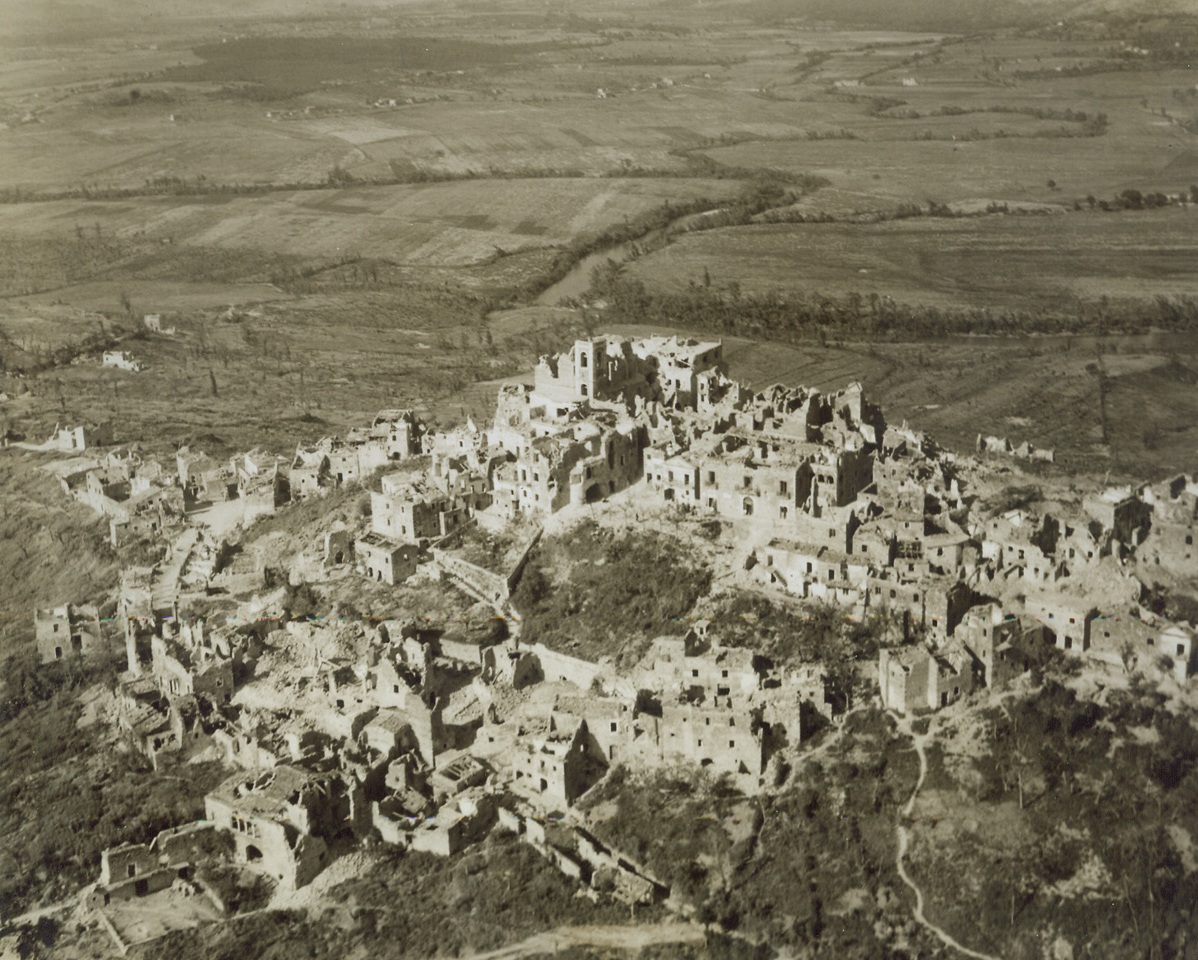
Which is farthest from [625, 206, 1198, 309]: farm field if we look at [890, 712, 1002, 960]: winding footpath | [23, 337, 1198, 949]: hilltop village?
[890, 712, 1002, 960]: winding footpath

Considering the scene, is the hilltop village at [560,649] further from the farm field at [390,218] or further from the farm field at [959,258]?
the farm field at [390,218]

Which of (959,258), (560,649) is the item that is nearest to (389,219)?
(959,258)

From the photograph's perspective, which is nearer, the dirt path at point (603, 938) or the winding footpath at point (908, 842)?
the winding footpath at point (908, 842)

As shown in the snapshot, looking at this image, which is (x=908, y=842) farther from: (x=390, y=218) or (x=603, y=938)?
(x=390, y=218)

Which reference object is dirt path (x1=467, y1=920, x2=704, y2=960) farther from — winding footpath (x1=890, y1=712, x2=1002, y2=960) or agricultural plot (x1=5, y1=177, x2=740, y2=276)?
agricultural plot (x1=5, y1=177, x2=740, y2=276)

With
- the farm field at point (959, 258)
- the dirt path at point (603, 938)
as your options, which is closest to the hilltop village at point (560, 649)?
the dirt path at point (603, 938)
